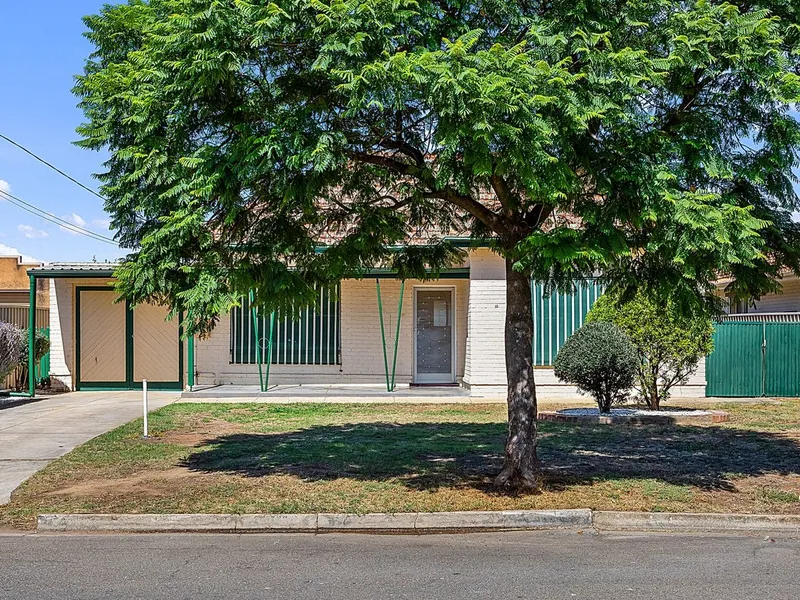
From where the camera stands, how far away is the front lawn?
840 cm


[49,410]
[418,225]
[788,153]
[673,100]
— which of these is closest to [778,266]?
[788,153]

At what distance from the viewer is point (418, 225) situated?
10.7 meters

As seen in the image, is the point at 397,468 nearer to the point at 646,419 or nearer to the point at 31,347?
the point at 646,419

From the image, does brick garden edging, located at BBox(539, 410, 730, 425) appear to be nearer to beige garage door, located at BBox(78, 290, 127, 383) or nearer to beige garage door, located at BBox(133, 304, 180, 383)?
beige garage door, located at BBox(133, 304, 180, 383)

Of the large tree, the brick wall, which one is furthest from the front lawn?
the brick wall

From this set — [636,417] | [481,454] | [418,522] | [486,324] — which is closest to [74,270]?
[486,324]

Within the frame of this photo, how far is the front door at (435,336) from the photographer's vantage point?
814 inches

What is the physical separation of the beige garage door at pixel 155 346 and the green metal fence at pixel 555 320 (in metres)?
9.20

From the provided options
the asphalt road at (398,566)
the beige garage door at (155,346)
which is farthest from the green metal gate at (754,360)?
the beige garage door at (155,346)

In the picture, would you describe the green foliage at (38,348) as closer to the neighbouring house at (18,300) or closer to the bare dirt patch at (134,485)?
the neighbouring house at (18,300)

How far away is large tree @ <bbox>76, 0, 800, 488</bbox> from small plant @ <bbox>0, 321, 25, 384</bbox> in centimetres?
990

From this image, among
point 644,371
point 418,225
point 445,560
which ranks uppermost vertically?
point 418,225

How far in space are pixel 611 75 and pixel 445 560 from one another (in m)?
4.64

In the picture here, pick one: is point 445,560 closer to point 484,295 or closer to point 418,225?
point 418,225
